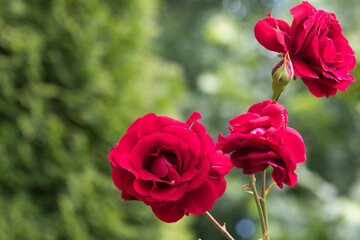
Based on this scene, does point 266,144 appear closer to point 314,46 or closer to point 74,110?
point 314,46

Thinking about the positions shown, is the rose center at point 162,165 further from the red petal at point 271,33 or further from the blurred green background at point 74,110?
the blurred green background at point 74,110

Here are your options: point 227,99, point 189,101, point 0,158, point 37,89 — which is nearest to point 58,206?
point 0,158

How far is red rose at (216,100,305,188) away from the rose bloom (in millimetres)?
91

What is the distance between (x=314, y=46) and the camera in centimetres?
→ 51

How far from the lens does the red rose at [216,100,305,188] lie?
45cm

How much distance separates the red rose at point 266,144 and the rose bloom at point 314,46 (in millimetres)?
91

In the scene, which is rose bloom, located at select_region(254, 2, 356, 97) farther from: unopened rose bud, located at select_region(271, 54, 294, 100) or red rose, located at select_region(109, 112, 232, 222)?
red rose, located at select_region(109, 112, 232, 222)

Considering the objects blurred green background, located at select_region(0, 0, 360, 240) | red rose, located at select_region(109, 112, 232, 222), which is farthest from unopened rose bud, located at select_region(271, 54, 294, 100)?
blurred green background, located at select_region(0, 0, 360, 240)

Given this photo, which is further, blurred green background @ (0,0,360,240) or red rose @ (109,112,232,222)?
blurred green background @ (0,0,360,240)

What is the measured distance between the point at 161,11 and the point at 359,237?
10.6 feet

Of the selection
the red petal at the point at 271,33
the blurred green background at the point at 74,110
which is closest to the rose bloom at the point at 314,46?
the red petal at the point at 271,33

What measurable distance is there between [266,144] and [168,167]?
0.10 meters

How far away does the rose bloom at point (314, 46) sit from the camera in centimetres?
52

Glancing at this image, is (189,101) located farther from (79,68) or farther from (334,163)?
(79,68)
